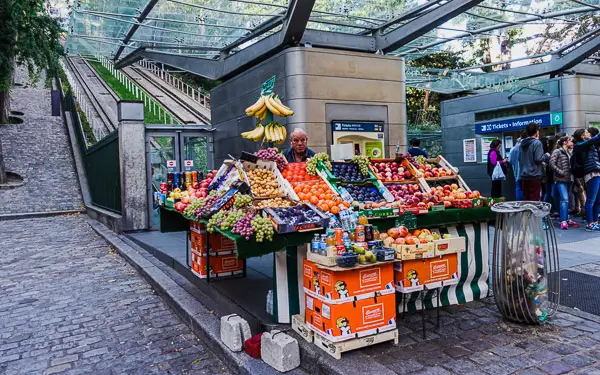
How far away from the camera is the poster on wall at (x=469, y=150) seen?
46.9 ft

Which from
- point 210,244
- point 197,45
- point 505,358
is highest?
point 197,45

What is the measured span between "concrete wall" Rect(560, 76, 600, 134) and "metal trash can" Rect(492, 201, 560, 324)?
978cm

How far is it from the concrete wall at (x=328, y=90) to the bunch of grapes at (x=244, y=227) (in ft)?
17.6

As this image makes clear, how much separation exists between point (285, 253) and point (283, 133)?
8.84ft

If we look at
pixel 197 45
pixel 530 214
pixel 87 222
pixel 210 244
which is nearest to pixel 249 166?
pixel 210 244

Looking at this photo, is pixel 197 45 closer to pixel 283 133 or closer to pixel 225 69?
pixel 225 69

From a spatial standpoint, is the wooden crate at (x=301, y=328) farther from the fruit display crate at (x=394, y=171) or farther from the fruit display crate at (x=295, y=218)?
the fruit display crate at (x=394, y=171)

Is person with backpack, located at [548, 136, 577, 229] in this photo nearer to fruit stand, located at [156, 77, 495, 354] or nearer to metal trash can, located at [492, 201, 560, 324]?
fruit stand, located at [156, 77, 495, 354]

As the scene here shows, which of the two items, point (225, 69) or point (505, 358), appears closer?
point (505, 358)

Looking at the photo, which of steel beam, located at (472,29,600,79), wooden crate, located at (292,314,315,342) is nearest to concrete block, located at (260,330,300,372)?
wooden crate, located at (292,314,315,342)

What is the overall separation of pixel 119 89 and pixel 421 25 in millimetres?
26632

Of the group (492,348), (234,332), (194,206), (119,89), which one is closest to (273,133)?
(194,206)

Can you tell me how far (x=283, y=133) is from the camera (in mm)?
6422

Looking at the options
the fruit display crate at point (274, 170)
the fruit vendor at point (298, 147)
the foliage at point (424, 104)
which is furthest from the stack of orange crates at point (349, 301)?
the foliage at point (424, 104)
